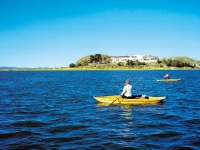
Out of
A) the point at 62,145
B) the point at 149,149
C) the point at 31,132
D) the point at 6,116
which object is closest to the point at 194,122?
the point at 149,149

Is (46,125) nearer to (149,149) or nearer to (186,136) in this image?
(149,149)

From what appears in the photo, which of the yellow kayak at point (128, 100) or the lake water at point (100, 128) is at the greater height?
the yellow kayak at point (128, 100)

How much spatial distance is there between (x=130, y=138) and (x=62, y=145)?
384cm

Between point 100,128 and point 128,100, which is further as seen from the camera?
point 128,100

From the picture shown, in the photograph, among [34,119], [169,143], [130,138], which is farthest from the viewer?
[34,119]

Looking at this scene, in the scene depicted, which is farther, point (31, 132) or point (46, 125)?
point (46, 125)

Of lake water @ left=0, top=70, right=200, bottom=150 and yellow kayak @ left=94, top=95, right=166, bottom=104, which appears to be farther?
yellow kayak @ left=94, top=95, right=166, bottom=104

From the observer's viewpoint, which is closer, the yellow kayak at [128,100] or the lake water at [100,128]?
→ the lake water at [100,128]

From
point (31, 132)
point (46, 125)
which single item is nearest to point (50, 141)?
point (31, 132)

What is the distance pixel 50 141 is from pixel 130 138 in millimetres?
4444

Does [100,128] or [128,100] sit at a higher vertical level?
[128,100]

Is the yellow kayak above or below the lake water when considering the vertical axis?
above

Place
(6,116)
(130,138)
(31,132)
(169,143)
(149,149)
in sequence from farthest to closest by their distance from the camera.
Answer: (6,116)
(31,132)
(130,138)
(169,143)
(149,149)

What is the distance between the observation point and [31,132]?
49.4ft
